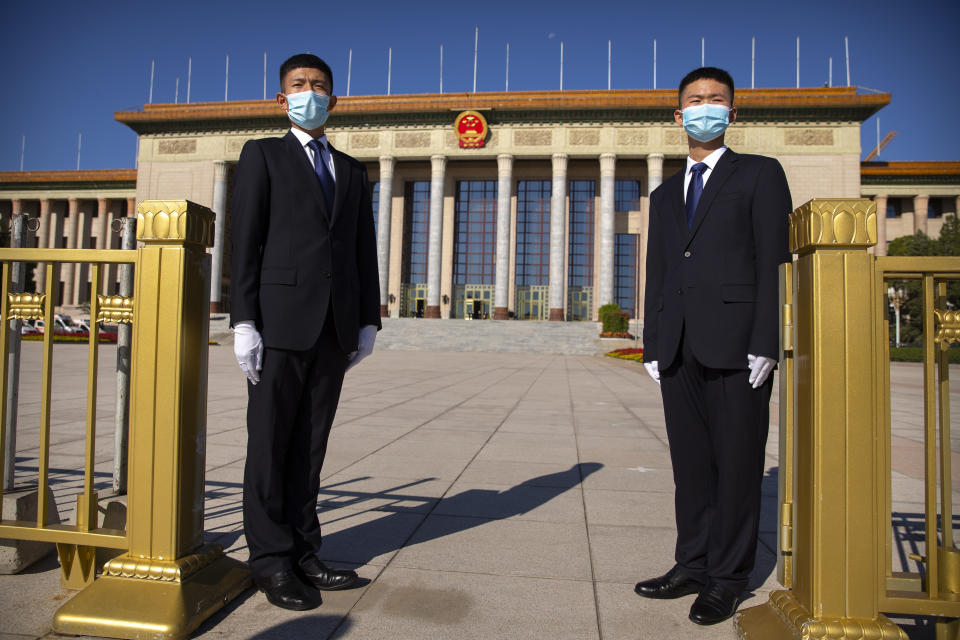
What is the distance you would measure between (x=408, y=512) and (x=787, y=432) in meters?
2.33

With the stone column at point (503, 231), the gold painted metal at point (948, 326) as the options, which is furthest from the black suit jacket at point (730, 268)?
the stone column at point (503, 231)

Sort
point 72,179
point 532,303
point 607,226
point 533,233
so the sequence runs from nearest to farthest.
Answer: point 607,226, point 532,303, point 533,233, point 72,179

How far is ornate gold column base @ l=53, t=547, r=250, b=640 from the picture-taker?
2.19m

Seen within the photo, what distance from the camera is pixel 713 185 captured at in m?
2.75

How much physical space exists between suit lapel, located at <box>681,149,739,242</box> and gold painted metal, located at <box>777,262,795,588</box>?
1.58 ft

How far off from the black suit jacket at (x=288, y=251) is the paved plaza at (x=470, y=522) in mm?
1138

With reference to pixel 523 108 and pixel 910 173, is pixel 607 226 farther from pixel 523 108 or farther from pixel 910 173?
pixel 910 173

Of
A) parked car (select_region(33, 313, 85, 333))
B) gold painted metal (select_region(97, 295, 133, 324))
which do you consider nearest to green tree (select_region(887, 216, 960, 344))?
gold painted metal (select_region(97, 295, 133, 324))

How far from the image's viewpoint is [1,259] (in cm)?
261

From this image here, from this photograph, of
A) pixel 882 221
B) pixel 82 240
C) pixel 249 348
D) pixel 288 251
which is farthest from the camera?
pixel 82 240

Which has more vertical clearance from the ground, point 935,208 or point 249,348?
point 935,208

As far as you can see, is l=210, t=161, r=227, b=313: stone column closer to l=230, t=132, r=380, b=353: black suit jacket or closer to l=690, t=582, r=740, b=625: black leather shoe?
l=230, t=132, r=380, b=353: black suit jacket

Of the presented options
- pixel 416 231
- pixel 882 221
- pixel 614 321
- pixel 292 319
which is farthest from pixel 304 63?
pixel 882 221

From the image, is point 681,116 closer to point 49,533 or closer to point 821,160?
point 49,533
